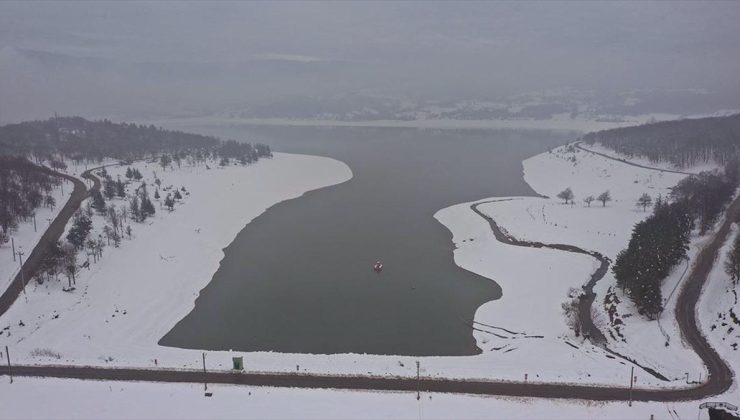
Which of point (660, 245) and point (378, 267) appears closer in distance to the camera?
point (660, 245)

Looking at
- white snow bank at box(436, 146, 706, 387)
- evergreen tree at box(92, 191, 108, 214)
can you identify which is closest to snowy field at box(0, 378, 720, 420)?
white snow bank at box(436, 146, 706, 387)

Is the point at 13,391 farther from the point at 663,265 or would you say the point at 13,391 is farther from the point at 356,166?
the point at 356,166

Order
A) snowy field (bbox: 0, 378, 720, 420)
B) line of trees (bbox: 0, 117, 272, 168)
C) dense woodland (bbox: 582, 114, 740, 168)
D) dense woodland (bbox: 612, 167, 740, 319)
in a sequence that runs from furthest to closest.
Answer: line of trees (bbox: 0, 117, 272, 168) → dense woodland (bbox: 582, 114, 740, 168) → dense woodland (bbox: 612, 167, 740, 319) → snowy field (bbox: 0, 378, 720, 420)

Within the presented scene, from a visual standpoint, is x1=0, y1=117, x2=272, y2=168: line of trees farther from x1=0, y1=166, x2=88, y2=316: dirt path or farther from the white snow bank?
the white snow bank

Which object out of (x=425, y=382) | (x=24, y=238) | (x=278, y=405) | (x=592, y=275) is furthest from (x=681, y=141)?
(x=24, y=238)

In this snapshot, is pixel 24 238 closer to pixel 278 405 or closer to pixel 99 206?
pixel 99 206

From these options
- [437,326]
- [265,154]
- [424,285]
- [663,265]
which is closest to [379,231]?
[424,285]
